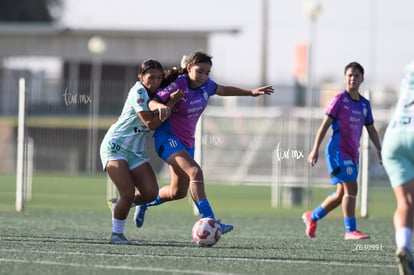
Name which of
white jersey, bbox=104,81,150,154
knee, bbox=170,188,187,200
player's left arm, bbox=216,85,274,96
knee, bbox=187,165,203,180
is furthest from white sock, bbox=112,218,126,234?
player's left arm, bbox=216,85,274,96

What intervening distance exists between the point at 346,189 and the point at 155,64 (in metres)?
3.26

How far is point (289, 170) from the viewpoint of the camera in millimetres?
22109

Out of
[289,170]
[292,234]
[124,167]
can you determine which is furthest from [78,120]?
[124,167]

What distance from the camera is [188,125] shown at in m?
11.4

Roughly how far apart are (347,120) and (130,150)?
3020 millimetres

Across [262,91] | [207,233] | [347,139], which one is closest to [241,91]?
[262,91]

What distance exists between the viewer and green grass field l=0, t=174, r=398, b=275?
869cm

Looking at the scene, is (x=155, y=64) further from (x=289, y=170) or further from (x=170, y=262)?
(x=289, y=170)

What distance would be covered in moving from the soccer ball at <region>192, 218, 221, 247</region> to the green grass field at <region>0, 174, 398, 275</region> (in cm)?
10

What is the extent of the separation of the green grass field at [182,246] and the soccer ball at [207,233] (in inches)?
3.9

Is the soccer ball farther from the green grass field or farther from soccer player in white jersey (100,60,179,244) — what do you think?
soccer player in white jersey (100,60,179,244)

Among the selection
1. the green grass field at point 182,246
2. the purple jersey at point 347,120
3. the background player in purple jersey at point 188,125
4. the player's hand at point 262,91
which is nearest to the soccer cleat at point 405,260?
the green grass field at point 182,246

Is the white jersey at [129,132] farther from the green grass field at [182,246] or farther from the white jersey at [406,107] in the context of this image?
the white jersey at [406,107]

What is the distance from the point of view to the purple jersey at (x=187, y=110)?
440 inches
